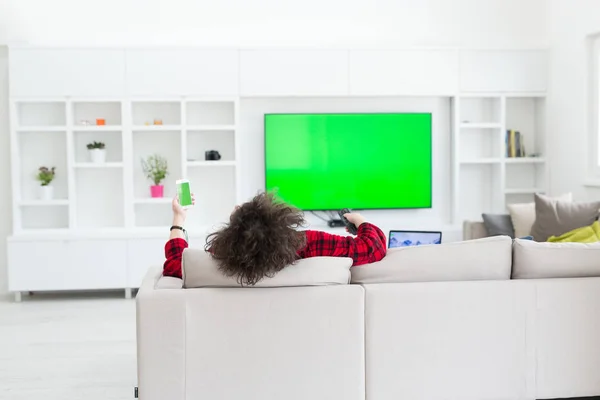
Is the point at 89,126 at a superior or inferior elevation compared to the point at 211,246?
superior

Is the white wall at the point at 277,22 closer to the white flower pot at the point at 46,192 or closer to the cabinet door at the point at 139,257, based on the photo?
the white flower pot at the point at 46,192

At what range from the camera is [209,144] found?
6.23 meters

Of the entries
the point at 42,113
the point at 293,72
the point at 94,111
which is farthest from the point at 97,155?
the point at 293,72

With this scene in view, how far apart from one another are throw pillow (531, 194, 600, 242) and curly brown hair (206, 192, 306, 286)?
300 centimetres

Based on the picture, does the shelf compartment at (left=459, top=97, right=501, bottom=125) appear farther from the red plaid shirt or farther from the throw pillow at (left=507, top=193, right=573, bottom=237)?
the red plaid shirt

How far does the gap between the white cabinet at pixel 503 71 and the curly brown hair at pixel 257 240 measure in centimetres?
395

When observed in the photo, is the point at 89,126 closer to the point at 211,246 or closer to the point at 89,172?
the point at 89,172

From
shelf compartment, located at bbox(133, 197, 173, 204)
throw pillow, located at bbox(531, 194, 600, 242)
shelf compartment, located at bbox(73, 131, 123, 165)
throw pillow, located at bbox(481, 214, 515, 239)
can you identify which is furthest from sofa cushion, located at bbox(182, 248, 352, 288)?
shelf compartment, located at bbox(73, 131, 123, 165)

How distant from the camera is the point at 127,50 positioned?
19.1ft

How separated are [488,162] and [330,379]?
3.99m


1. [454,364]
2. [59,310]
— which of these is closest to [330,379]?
[454,364]

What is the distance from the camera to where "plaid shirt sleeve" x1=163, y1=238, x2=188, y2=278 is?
292 centimetres

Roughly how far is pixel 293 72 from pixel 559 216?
237 cm

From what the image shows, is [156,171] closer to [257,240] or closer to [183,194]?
[183,194]
